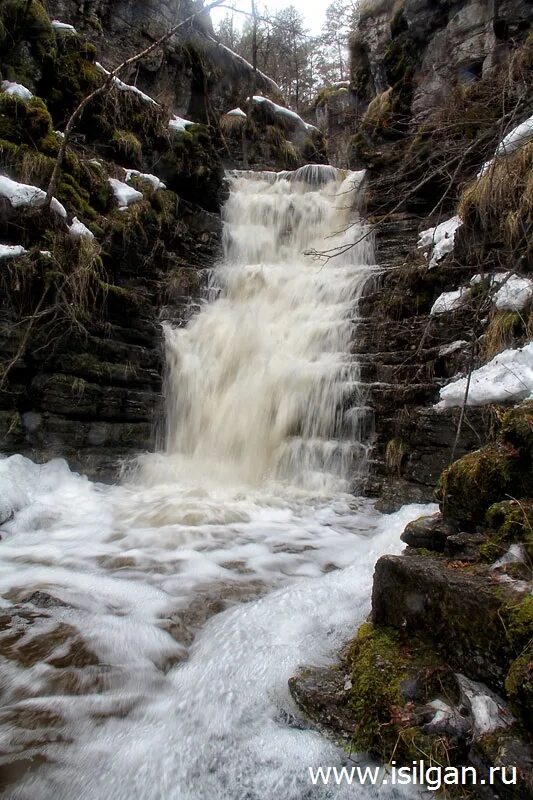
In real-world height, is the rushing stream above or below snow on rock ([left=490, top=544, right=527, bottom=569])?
below

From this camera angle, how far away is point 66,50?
341 inches

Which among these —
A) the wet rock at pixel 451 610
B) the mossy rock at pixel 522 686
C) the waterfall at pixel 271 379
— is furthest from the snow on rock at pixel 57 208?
the mossy rock at pixel 522 686

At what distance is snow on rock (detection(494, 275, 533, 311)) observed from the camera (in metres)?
4.58

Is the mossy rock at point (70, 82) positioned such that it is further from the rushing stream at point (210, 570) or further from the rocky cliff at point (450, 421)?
the rocky cliff at point (450, 421)

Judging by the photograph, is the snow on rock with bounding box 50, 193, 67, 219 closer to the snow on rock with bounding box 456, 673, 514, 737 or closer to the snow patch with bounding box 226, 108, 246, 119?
the snow on rock with bounding box 456, 673, 514, 737

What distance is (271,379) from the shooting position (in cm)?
686

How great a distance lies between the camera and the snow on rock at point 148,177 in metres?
8.99

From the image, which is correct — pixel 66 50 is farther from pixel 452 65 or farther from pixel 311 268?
pixel 452 65

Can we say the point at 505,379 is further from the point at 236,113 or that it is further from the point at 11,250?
the point at 236,113

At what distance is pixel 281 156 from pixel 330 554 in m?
14.0

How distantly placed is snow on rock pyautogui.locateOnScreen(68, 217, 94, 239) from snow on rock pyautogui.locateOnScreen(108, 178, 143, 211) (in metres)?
1.47

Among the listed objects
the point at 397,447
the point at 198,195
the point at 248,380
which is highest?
the point at 198,195

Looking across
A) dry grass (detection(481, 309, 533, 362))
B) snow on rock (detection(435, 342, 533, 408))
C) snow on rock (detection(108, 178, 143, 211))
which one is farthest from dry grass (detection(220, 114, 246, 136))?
snow on rock (detection(435, 342, 533, 408))

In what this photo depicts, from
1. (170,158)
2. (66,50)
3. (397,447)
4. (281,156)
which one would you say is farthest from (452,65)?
(397,447)
